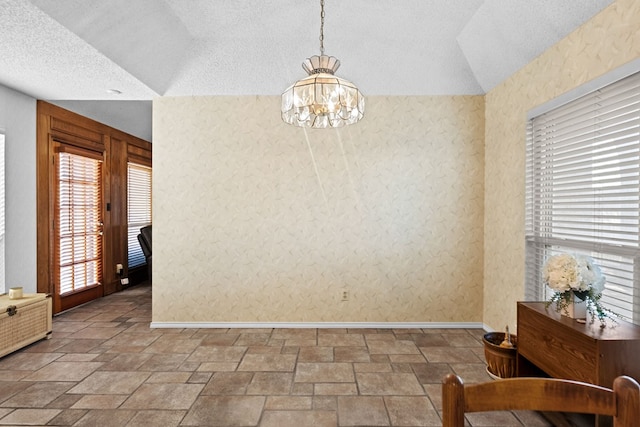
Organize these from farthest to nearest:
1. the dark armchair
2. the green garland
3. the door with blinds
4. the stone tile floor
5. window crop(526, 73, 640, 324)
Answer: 1. the dark armchair
2. the door with blinds
3. the stone tile floor
4. window crop(526, 73, 640, 324)
5. the green garland

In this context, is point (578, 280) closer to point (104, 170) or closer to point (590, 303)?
point (590, 303)

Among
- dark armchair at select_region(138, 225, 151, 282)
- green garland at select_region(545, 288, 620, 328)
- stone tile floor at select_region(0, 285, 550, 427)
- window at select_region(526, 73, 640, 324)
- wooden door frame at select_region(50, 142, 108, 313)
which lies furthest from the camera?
dark armchair at select_region(138, 225, 151, 282)

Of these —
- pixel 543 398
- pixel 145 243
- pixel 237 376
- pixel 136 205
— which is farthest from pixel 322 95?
pixel 136 205

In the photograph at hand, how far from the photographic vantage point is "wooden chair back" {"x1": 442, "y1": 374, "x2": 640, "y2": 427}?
2.64 ft

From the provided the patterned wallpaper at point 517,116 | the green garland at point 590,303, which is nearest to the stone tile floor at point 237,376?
the patterned wallpaper at point 517,116

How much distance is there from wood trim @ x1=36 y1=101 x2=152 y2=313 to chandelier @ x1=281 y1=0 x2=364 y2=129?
356 centimetres

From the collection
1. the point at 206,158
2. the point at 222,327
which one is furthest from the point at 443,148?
the point at 222,327

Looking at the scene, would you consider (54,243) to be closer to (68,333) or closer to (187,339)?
(68,333)

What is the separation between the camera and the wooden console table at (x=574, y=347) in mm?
1720

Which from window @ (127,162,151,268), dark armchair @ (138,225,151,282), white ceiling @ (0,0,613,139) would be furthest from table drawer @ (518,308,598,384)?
window @ (127,162,151,268)

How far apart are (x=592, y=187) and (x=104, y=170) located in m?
5.77

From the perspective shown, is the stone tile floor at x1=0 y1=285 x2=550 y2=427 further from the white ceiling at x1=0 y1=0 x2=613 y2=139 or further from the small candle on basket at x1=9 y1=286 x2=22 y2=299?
the white ceiling at x1=0 y1=0 x2=613 y2=139

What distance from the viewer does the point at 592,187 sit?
7.84 ft

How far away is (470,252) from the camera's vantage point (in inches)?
158
